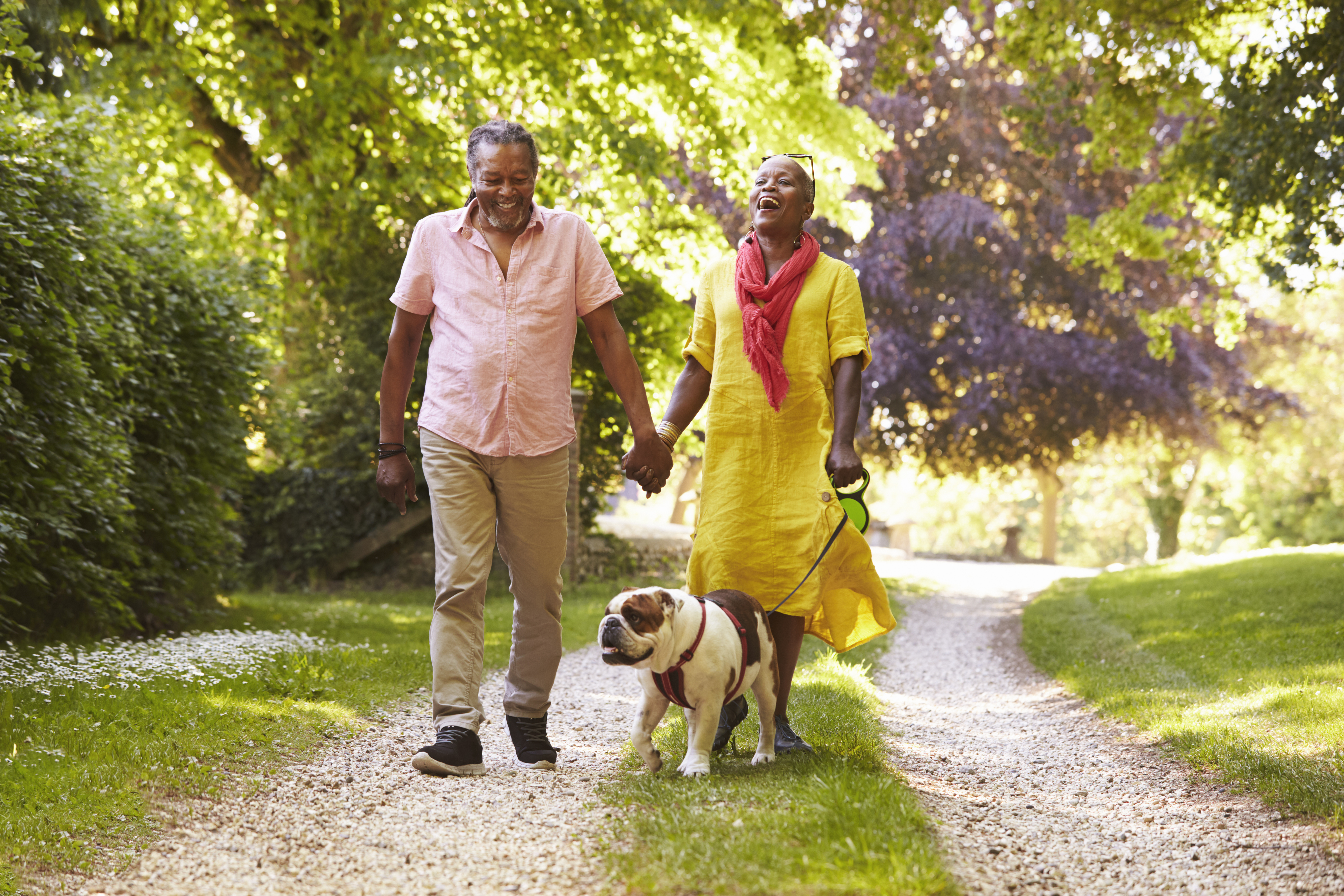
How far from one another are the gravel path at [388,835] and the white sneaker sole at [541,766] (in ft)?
0.11

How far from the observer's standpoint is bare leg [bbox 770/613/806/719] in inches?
177

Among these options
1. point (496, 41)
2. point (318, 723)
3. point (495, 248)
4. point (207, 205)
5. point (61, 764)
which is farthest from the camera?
point (207, 205)

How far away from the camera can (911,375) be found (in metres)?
21.3

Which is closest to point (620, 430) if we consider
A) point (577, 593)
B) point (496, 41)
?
point (577, 593)

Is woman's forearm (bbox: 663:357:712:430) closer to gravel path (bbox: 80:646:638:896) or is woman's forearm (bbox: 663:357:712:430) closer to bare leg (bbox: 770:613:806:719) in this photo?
bare leg (bbox: 770:613:806:719)

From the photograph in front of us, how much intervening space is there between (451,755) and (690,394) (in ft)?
5.75

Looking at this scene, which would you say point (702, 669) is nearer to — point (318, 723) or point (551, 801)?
point (551, 801)

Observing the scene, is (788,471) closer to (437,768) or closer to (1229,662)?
(437,768)

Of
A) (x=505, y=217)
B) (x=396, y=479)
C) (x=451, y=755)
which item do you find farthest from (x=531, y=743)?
(x=505, y=217)

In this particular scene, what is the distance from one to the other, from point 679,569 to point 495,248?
11635mm

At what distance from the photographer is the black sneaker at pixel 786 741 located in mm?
4383

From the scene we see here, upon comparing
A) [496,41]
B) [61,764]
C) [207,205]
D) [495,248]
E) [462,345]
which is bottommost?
[61,764]

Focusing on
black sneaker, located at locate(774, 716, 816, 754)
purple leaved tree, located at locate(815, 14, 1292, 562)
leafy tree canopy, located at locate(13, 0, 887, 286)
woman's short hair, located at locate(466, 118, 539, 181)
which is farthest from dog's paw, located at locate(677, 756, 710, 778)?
purple leaved tree, located at locate(815, 14, 1292, 562)

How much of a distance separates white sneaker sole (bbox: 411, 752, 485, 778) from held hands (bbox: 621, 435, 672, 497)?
4.15 feet
